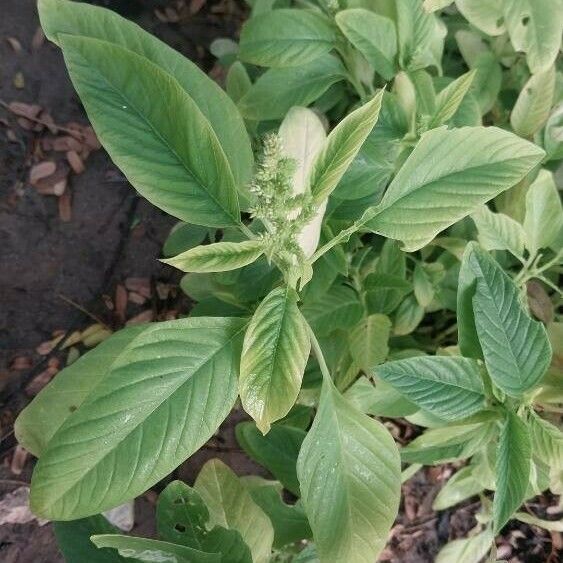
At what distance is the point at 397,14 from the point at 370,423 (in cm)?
77

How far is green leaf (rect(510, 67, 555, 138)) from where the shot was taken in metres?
1.31

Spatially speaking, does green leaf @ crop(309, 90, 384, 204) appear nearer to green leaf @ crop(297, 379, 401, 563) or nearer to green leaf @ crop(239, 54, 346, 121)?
green leaf @ crop(297, 379, 401, 563)

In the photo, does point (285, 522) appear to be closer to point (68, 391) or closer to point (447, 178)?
point (68, 391)

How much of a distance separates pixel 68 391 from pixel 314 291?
443mm

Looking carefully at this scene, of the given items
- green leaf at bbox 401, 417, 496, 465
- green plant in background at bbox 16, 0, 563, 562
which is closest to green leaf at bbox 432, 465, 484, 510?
green plant in background at bbox 16, 0, 563, 562

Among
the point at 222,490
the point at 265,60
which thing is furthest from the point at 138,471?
the point at 265,60

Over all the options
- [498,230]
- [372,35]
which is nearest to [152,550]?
[498,230]

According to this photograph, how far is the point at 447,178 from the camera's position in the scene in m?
0.89

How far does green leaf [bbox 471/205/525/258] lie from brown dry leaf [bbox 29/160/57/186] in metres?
1.29

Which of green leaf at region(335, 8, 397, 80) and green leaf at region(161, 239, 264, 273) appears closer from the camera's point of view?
green leaf at region(161, 239, 264, 273)

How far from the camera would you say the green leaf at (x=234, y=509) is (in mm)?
1089

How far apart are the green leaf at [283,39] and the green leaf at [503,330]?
0.52m

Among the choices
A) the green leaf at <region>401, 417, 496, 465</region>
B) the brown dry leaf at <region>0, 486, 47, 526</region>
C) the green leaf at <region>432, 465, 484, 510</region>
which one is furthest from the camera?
the brown dry leaf at <region>0, 486, 47, 526</region>

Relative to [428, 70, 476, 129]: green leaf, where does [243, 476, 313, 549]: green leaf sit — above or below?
below
